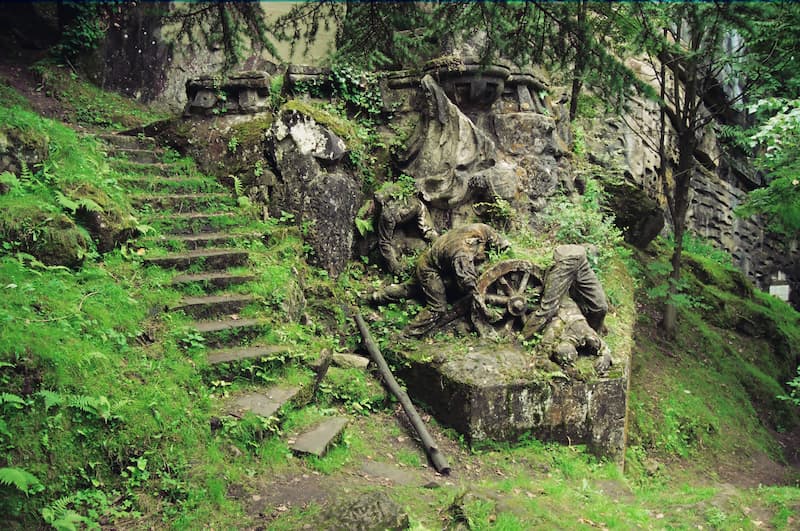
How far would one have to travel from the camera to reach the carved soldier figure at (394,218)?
31.2ft

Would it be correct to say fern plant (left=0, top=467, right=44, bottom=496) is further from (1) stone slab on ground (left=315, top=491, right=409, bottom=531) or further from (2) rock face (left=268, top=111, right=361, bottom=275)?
(2) rock face (left=268, top=111, right=361, bottom=275)

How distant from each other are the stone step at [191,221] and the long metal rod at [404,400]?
237 cm

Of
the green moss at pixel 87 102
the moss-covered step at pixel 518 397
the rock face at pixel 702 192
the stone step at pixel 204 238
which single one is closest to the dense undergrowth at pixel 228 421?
the stone step at pixel 204 238

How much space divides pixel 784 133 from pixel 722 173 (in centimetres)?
1398

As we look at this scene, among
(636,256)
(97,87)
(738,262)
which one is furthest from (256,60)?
(738,262)

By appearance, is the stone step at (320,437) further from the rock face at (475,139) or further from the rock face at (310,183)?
the rock face at (475,139)

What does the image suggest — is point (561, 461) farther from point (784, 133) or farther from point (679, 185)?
point (679, 185)

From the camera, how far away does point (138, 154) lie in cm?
943

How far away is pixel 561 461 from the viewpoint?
7.42 m

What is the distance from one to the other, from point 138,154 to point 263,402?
5.32 m

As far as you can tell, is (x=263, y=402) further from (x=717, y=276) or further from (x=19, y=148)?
(x=717, y=276)

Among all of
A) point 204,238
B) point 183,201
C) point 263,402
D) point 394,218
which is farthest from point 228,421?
point 394,218

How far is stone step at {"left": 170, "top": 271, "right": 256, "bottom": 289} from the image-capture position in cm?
721

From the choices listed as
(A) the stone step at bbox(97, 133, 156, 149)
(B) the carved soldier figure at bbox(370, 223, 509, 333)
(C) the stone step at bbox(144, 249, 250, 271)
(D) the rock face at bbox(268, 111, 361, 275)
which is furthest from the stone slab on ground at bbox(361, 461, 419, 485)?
(A) the stone step at bbox(97, 133, 156, 149)
